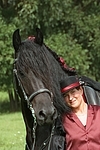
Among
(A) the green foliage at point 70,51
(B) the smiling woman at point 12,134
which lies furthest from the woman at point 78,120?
(A) the green foliage at point 70,51


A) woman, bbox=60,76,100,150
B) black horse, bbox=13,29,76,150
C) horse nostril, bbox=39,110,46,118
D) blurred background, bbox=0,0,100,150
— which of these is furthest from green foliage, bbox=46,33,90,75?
horse nostril, bbox=39,110,46,118

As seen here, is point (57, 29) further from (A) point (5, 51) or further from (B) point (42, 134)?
(B) point (42, 134)

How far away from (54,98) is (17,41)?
0.59 meters

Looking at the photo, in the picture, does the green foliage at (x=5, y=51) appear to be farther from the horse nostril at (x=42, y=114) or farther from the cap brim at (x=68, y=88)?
the horse nostril at (x=42, y=114)

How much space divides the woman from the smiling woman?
5.37m

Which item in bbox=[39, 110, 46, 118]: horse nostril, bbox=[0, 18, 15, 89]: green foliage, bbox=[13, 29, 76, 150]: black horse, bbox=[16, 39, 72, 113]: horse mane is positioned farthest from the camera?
bbox=[0, 18, 15, 89]: green foliage

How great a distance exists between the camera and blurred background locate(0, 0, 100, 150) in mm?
17781

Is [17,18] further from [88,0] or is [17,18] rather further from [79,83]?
[79,83]

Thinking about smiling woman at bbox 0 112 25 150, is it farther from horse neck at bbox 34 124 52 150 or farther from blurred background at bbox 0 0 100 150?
horse neck at bbox 34 124 52 150

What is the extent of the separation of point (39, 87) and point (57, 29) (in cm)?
1654

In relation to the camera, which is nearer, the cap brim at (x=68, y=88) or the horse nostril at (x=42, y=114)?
the horse nostril at (x=42, y=114)

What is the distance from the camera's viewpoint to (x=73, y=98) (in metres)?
3.28

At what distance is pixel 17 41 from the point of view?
346cm

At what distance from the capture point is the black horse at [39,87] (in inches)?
121
